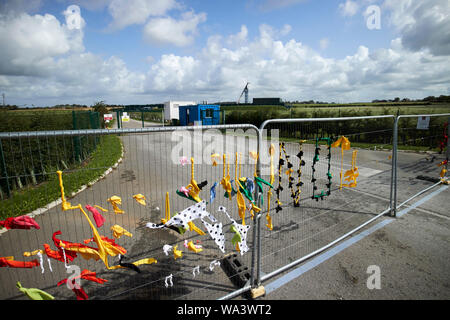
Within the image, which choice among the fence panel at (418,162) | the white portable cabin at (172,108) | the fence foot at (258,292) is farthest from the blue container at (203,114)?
the fence foot at (258,292)

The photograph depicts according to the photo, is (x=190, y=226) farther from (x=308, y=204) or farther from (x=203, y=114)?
(x=203, y=114)

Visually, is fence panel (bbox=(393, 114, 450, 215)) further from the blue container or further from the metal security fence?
the blue container

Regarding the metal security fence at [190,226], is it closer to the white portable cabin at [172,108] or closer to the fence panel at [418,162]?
the fence panel at [418,162]

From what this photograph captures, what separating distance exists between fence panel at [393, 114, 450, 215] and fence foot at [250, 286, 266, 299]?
3.57 metres

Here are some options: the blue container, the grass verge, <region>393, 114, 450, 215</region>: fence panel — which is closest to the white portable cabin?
the blue container

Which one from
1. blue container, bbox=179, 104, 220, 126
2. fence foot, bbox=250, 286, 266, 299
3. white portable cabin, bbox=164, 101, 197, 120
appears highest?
white portable cabin, bbox=164, 101, 197, 120

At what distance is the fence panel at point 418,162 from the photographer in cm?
636

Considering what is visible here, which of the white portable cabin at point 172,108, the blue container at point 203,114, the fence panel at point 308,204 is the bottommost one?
the fence panel at point 308,204

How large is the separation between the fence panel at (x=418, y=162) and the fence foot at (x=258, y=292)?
3.57 meters

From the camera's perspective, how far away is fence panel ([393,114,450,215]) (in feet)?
20.9

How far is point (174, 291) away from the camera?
9.78 ft

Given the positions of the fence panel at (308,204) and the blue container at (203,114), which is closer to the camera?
the fence panel at (308,204)
